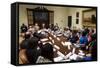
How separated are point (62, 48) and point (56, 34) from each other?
17cm

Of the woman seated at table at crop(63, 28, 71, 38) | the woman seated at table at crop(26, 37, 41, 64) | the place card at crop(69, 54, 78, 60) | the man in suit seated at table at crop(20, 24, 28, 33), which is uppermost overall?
the man in suit seated at table at crop(20, 24, 28, 33)

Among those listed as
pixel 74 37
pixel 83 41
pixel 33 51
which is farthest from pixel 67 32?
pixel 33 51

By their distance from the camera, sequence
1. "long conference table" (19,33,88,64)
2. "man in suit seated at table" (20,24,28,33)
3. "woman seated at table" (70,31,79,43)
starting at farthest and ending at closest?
"woman seated at table" (70,31,79,43), "long conference table" (19,33,88,64), "man in suit seated at table" (20,24,28,33)

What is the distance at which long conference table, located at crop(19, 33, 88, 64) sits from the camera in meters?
2.46

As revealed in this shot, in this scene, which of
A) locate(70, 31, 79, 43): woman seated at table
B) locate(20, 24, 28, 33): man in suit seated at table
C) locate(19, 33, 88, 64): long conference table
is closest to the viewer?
locate(20, 24, 28, 33): man in suit seated at table

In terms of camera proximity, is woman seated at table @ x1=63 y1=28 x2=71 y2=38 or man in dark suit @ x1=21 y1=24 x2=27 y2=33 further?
woman seated at table @ x1=63 y1=28 x2=71 y2=38

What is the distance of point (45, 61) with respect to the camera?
242 cm

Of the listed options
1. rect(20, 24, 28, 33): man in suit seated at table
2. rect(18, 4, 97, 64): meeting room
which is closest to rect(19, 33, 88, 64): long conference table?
rect(18, 4, 97, 64): meeting room

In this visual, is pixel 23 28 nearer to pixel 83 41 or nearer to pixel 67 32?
pixel 67 32

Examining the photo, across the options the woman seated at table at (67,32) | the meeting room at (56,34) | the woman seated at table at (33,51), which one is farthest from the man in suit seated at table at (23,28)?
the woman seated at table at (67,32)

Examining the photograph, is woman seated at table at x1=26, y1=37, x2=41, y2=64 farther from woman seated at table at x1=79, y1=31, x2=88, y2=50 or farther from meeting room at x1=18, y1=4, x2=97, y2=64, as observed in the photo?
woman seated at table at x1=79, y1=31, x2=88, y2=50

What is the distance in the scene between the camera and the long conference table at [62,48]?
2457 millimetres

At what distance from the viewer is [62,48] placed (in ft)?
8.23
